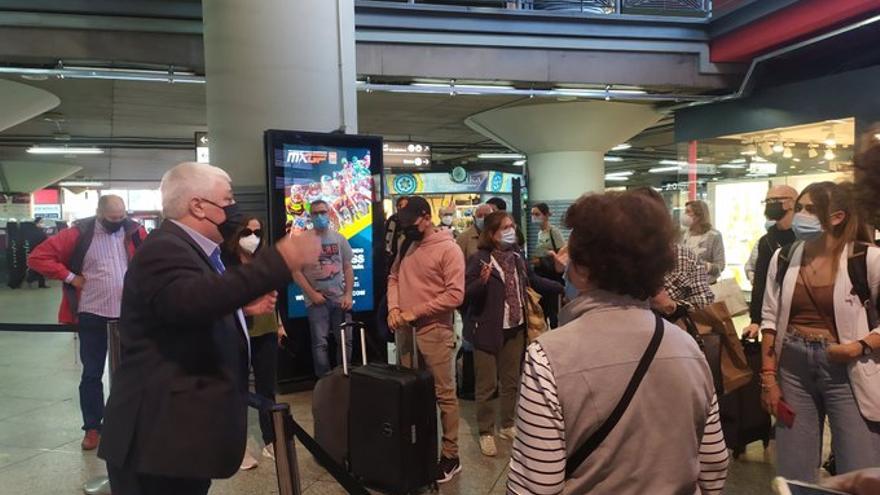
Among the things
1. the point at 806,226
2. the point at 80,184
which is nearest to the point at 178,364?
the point at 806,226

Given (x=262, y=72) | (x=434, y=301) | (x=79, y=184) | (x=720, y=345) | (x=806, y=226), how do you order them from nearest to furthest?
(x=806, y=226)
(x=720, y=345)
(x=434, y=301)
(x=262, y=72)
(x=79, y=184)

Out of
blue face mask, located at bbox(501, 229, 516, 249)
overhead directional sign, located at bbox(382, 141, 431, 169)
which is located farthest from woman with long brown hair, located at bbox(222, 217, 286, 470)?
overhead directional sign, located at bbox(382, 141, 431, 169)

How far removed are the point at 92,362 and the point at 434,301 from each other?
8.68 ft

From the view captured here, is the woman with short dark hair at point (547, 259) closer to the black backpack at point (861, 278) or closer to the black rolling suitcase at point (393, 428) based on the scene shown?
the black rolling suitcase at point (393, 428)

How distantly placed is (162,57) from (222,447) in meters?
6.59

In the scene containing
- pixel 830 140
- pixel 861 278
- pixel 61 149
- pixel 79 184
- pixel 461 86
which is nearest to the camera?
pixel 861 278

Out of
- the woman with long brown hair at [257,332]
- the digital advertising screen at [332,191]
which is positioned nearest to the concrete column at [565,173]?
the digital advertising screen at [332,191]

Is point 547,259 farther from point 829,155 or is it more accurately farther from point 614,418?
point 829,155

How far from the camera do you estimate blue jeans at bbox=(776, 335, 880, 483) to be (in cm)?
271

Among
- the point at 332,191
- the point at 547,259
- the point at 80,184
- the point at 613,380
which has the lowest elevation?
the point at 547,259

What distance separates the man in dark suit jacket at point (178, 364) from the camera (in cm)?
182

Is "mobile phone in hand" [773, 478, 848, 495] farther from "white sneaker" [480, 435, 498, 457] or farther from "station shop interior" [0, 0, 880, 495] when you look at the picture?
"white sneaker" [480, 435, 498, 457]

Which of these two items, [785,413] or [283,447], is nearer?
[283,447]

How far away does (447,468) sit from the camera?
159 inches
